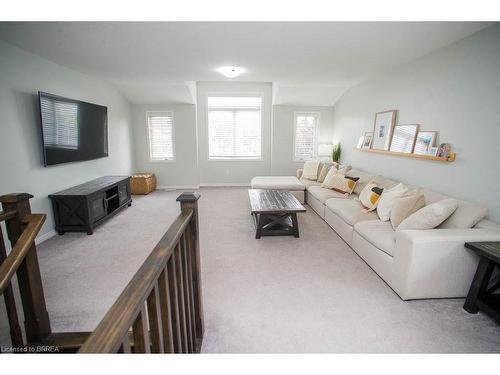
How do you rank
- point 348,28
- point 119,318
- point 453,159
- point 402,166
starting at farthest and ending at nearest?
point 402,166, point 453,159, point 348,28, point 119,318

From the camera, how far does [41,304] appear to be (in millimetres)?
1586

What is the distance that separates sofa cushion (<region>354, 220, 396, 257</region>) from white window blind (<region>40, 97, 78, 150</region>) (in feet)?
13.6

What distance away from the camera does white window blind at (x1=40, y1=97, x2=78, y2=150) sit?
10.5 ft

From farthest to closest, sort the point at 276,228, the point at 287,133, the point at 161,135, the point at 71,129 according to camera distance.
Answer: the point at 287,133 → the point at 161,135 → the point at 71,129 → the point at 276,228

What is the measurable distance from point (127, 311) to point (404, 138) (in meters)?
4.00

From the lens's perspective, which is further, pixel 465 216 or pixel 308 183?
pixel 308 183

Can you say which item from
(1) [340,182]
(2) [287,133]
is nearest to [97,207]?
(1) [340,182]

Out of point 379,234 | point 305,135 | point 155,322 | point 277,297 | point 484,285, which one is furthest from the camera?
point 305,135

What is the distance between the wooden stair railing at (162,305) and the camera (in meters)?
0.63

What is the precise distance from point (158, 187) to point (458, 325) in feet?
20.3

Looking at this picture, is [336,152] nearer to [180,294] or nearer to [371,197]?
[371,197]

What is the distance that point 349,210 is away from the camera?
334cm
